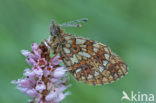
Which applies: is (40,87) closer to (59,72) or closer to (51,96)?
(51,96)

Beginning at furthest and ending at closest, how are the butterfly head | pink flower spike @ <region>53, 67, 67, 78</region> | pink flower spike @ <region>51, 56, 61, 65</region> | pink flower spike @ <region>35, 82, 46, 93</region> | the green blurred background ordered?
the green blurred background
the butterfly head
pink flower spike @ <region>51, 56, 61, 65</region>
pink flower spike @ <region>53, 67, 67, 78</region>
pink flower spike @ <region>35, 82, 46, 93</region>

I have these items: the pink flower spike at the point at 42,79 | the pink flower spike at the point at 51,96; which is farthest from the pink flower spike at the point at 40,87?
the pink flower spike at the point at 51,96

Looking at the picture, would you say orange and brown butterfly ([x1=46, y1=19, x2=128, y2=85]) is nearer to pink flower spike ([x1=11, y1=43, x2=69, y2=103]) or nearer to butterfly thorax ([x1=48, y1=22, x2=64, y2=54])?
butterfly thorax ([x1=48, y1=22, x2=64, y2=54])

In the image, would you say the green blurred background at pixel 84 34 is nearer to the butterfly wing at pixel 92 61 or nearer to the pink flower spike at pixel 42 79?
the butterfly wing at pixel 92 61

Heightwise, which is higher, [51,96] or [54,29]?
A: [54,29]

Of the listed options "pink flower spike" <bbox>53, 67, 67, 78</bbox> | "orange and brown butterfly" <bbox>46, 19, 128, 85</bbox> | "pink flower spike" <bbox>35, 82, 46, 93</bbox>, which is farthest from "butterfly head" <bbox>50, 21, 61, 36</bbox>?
"pink flower spike" <bbox>35, 82, 46, 93</bbox>

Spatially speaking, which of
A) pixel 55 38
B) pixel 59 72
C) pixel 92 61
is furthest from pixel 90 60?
pixel 59 72
